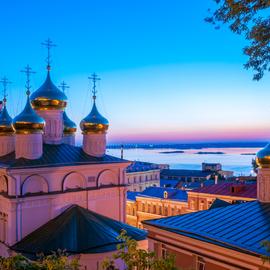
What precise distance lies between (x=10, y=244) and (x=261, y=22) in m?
12.1

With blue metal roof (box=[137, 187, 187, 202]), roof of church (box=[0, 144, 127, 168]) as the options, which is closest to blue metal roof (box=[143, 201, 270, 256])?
roof of church (box=[0, 144, 127, 168])

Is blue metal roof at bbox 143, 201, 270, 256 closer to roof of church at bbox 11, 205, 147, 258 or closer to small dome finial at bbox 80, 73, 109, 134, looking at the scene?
roof of church at bbox 11, 205, 147, 258

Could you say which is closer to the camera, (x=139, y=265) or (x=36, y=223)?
(x=139, y=265)

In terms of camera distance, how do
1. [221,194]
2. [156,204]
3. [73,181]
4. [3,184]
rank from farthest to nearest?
[156,204] → [221,194] → [73,181] → [3,184]

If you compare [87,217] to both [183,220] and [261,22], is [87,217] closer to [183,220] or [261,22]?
[183,220]

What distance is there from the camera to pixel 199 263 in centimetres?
886

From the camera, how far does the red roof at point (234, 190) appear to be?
25862 millimetres

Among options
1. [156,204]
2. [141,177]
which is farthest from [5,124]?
[141,177]

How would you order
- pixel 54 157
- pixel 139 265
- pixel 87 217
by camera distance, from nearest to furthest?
pixel 139 265 → pixel 87 217 → pixel 54 157

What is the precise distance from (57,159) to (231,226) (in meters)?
8.52

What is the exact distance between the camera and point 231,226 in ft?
30.1

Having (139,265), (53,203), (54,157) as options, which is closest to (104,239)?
(53,203)

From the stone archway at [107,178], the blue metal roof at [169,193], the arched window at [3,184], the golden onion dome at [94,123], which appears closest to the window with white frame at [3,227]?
the arched window at [3,184]

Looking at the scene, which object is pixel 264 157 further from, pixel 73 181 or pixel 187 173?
pixel 187 173
